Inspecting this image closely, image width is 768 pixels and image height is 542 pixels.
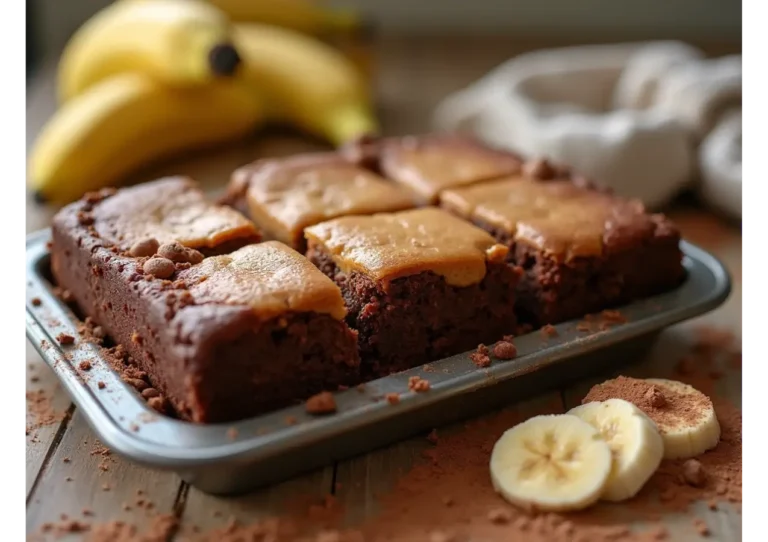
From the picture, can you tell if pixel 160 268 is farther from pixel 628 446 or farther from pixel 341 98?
pixel 341 98

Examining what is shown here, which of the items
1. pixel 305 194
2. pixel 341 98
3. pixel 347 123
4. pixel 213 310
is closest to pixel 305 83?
pixel 341 98

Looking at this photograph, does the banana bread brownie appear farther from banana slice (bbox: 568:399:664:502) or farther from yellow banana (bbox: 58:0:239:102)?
yellow banana (bbox: 58:0:239:102)

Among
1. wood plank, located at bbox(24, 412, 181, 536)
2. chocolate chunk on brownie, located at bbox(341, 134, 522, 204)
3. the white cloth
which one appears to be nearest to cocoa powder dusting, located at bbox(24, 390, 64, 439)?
wood plank, located at bbox(24, 412, 181, 536)

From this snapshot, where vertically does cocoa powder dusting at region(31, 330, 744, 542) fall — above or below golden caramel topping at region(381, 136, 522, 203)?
below

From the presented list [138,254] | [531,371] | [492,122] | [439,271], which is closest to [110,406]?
[138,254]

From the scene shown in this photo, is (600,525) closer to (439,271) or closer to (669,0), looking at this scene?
(439,271)

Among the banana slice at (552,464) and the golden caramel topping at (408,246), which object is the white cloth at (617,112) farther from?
the banana slice at (552,464)

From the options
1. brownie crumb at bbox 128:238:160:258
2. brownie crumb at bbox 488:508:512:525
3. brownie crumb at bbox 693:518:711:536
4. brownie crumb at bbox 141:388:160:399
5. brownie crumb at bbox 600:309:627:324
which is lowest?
brownie crumb at bbox 693:518:711:536

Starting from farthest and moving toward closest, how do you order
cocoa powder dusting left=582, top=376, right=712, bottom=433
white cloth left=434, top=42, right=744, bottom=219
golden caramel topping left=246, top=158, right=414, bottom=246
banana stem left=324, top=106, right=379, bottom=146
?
banana stem left=324, top=106, right=379, bottom=146 → white cloth left=434, top=42, right=744, bottom=219 → golden caramel topping left=246, top=158, right=414, bottom=246 → cocoa powder dusting left=582, top=376, right=712, bottom=433
